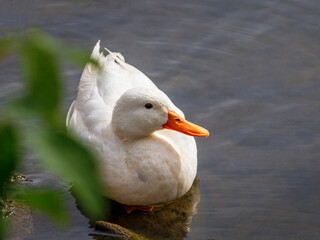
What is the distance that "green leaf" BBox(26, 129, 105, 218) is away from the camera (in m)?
0.82

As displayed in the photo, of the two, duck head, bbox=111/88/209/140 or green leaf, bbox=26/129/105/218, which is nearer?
green leaf, bbox=26/129/105/218

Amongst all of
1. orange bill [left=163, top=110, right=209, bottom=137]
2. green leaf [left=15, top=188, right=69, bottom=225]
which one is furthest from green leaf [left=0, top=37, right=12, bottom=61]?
orange bill [left=163, top=110, right=209, bottom=137]

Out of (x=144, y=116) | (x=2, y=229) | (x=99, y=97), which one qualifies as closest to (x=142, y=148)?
(x=144, y=116)

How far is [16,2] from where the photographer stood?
7.42 metres

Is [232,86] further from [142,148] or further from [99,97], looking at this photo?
[142,148]

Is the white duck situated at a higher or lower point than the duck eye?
lower

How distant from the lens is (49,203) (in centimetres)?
84

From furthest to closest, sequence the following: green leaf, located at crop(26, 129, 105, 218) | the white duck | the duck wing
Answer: the duck wing
the white duck
green leaf, located at crop(26, 129, 105, 218)

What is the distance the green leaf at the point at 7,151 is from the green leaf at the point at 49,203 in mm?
46

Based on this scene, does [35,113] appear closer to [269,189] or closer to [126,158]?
[126,158]

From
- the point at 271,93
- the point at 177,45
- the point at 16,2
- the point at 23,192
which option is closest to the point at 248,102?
the point at 271,93

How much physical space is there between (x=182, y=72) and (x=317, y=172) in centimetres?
205

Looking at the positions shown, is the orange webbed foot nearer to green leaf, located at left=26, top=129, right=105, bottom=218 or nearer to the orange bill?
the orange bill

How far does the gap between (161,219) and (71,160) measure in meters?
4.07
